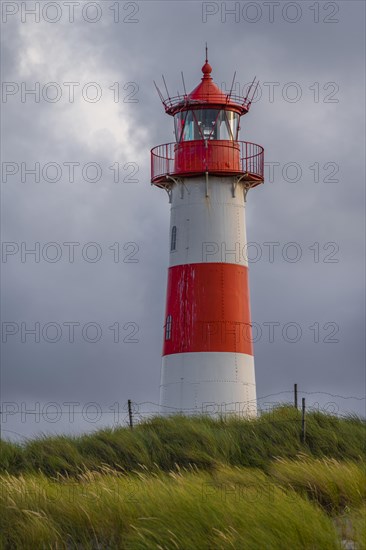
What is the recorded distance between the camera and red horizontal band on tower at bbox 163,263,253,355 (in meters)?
23.2

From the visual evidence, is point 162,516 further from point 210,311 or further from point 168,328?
point 168,328

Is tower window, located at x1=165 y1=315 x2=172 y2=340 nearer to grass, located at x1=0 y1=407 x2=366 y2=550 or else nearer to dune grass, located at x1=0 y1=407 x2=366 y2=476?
dune grass, located at x1=0 y1=407 x2=366 y2=476

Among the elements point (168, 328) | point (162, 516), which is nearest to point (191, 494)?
point (162, 516)

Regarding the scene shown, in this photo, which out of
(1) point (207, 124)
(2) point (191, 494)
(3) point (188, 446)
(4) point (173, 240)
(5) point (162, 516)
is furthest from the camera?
(1) point (207, 124)

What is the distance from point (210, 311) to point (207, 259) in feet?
3.66

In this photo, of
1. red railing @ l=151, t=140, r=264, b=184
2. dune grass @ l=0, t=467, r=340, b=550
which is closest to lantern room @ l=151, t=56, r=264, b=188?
red railing @ l=151, t=140, r=264, b=184

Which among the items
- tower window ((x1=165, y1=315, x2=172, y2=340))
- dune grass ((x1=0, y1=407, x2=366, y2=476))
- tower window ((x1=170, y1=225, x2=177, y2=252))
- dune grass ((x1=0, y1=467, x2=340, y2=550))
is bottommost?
dune grass ((x1=0, y1=467, x2=340, y2=550))

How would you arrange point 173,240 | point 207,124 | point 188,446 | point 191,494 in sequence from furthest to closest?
point 207,124 → point 173,240 → point 188,446 → point 191,494

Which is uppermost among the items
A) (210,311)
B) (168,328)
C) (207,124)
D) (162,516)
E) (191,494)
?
(207,124)

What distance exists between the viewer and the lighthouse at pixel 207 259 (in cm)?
2312

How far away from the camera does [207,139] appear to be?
24.2 metres

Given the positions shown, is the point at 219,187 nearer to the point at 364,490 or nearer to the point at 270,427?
the point at 270,427

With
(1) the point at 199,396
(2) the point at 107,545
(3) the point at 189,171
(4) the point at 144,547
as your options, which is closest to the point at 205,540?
(4) the point at 144,547

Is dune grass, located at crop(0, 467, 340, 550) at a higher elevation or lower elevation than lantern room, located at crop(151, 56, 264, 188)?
lower
